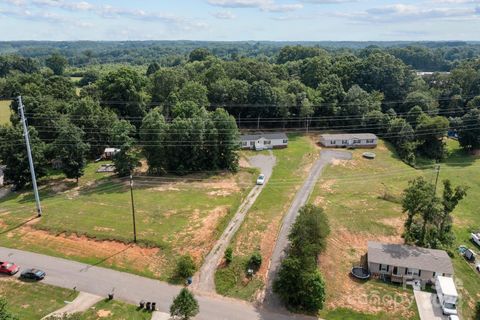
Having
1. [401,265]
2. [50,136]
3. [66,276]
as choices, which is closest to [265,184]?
[401,265]

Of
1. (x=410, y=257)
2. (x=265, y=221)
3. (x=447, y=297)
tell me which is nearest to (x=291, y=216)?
(x=265, y=221)

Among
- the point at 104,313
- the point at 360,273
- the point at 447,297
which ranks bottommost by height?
the point at 360,273

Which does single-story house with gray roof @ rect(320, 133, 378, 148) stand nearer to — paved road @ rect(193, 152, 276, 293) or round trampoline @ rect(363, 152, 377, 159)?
round trampoline @ rect(363, 152, 377, 159)

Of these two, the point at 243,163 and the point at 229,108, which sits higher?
the point at 229,108

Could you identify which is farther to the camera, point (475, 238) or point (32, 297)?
point (475, 238)

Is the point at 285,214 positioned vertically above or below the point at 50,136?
below

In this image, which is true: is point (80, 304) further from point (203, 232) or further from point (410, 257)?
point (410, 257)

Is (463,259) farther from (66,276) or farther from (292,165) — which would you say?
(66,276)
